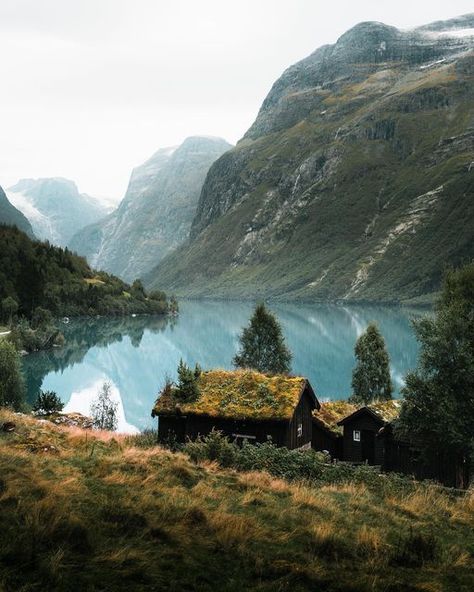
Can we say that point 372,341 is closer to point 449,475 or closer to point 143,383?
point 449,475

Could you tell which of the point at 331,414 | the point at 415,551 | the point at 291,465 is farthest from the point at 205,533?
the point at 331,414

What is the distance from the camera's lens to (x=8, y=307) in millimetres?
153500

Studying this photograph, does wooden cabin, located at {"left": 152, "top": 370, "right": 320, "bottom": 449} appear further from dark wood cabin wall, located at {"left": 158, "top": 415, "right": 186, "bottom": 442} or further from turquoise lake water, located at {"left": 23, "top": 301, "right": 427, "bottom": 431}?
turquoise lake water, located at {"left": 23, "top": 301, "right": 427, "bottom": 431}

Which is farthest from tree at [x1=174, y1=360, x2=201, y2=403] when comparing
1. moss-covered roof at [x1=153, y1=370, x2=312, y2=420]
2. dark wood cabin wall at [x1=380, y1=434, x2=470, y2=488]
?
dark wood cabin wall at [x1=380, y1=434, x2=470, y2=488]

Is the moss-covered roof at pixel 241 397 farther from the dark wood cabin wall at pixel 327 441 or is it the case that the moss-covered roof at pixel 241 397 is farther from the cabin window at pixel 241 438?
the dark wood cabin wall at pixel 327 441

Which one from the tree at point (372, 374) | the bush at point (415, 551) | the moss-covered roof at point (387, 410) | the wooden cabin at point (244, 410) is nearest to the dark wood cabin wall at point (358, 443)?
the moss-covered roof at point (387, 410)

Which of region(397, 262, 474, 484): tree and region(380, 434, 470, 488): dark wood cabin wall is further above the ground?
region(397, 262, 474, 484): tree

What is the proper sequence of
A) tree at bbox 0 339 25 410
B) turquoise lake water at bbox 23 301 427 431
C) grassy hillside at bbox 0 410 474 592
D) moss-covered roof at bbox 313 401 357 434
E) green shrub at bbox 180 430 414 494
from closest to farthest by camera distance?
grassy hillside at bbox 0 410 474 592, green shrub at bbox 180 430 414 494, moss-covered roof at bbox 313 401 357 434, tree at bbox 0 339 25 410, turquoise lake water at bbox 23 301 427 431

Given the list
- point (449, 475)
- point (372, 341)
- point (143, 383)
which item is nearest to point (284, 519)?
point (449, 475)

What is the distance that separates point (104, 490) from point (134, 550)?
493cm

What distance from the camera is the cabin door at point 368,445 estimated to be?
36566mm

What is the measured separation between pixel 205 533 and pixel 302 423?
983 inches

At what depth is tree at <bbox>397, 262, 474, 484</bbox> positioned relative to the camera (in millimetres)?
28141

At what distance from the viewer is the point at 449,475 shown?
31.8m
